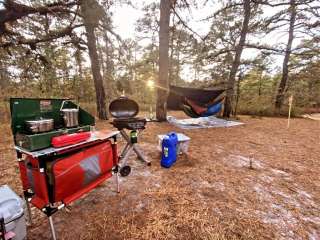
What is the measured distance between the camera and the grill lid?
1.99m

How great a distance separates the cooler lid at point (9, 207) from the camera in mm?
910

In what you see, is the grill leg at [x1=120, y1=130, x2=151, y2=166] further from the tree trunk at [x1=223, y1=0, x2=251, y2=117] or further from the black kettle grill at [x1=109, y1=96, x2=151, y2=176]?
the tree trunk at [x1=223, y1=0, x2=251, y2=117]

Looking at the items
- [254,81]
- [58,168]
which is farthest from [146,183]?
[254,81]

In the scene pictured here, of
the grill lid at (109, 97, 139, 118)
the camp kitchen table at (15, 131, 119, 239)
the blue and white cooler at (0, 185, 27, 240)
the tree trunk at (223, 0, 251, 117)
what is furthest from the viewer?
the tree trunk at (223, 0, 251, 117)

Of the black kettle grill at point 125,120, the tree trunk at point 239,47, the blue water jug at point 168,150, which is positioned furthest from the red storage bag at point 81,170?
the tree trunk at point 239,47

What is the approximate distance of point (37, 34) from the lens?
14.2 ft

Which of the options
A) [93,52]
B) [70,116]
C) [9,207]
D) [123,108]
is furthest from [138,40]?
[9,207]

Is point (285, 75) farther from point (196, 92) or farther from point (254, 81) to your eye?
point (196, 92)

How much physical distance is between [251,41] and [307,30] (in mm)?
1825

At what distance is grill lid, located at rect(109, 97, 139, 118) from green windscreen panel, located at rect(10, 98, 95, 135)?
0.50m

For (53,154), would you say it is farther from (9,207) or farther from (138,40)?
(138,40)

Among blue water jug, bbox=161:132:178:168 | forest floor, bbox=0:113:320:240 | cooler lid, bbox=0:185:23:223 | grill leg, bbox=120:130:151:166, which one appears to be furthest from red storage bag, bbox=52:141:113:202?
blue water jug, bbox=161:132:178:168

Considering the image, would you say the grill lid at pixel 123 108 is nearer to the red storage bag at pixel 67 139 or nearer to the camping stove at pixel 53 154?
the camping stove at pixel 53 154

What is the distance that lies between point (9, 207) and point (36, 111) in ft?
2.05
